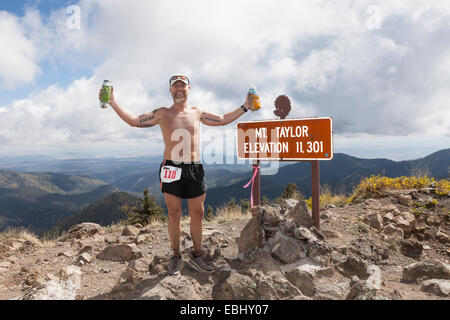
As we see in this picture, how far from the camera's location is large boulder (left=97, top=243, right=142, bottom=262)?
5.10m

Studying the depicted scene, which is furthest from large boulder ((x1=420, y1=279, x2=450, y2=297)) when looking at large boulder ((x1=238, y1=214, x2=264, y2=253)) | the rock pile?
large boulder ((x1=238, y1=214, x2=264, y2=253))

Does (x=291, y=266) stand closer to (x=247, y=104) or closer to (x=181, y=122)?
(x=247, y=104)

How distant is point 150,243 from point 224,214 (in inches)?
131

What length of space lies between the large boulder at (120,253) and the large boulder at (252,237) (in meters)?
2.13

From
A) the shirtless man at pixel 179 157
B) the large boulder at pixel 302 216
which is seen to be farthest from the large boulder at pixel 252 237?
the shirtless man at pixel 179 157

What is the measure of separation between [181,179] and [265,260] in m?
1.84

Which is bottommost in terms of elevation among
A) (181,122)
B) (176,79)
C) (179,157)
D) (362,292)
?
(362,292)

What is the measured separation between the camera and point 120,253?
5.15 m

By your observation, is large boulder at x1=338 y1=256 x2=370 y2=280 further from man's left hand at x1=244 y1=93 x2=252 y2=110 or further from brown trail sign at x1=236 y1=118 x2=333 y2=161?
man's left hand at x1=244 y1=93 x2=252 y2=110

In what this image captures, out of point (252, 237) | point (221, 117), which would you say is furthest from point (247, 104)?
point (252, 237)

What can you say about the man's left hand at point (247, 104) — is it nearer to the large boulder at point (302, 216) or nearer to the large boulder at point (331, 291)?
the large boulder at point (302, 216)

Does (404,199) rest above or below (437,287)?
above
